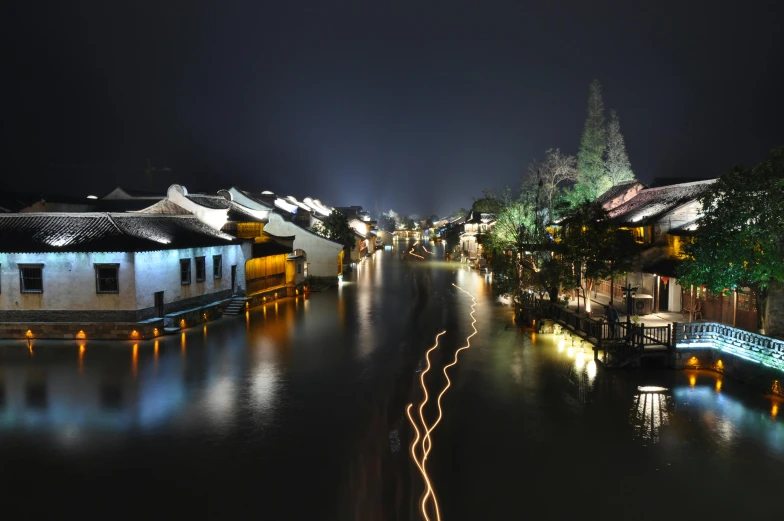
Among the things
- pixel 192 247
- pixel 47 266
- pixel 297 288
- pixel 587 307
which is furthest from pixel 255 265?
pixel 587 307

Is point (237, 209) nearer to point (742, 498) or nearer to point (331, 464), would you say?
point (331, 464)

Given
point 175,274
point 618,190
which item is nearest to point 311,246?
point 175,274

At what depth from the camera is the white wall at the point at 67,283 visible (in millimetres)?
23094

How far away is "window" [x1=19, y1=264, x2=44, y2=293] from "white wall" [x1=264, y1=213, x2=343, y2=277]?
2175 centimetres

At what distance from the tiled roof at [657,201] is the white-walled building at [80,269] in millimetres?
23848

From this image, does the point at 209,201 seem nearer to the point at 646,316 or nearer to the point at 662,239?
the point at 646,316

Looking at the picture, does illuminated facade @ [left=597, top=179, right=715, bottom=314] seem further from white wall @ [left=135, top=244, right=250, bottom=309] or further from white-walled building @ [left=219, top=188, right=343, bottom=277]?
white-walled building @ [left=219, top=188, right=343, bottom=277]

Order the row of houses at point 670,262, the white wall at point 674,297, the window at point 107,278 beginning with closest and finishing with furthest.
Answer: the row of houses at point 670,262, the window at point 107,278, the white wall at point 674,297

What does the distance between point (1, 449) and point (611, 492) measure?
12407mm

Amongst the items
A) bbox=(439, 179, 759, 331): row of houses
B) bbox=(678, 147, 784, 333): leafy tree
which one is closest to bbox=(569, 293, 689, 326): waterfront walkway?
bbox=(439, 179, 759, 331): row of houses

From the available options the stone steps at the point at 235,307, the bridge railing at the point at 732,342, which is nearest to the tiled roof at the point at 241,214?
the stone steps at the point at 235,307

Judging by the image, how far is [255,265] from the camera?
33875 millimetres

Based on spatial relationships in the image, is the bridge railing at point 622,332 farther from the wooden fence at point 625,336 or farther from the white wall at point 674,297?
the white wall at point 674,297

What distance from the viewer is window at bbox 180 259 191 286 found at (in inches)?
1051
